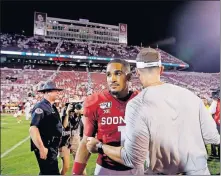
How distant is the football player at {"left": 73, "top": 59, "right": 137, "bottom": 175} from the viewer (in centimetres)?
217

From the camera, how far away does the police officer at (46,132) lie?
2469mm

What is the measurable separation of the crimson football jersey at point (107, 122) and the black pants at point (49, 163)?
525mm

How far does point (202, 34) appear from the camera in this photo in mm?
3141

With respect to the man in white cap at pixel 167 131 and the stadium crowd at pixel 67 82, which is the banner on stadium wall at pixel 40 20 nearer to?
the stadium crowd at pixel 67 82

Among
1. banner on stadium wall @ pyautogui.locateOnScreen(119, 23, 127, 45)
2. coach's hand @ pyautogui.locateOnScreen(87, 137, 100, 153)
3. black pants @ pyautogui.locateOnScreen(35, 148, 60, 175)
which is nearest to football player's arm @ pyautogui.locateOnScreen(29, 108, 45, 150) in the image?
black pants @ pyautogui.locateOnScreen(35, 148, 60, 175)

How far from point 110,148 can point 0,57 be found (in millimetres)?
1705

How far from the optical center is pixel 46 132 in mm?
2535

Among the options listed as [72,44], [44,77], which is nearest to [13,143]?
[44,77]

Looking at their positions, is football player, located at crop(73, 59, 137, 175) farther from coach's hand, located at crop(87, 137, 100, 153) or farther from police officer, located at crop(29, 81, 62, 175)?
police officer, located at crop(29, 81, 62, 175)

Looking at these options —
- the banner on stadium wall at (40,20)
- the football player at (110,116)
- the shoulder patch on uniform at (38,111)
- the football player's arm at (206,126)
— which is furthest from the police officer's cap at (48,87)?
the football player's arm at (206,126)

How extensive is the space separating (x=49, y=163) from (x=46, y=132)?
0.27m

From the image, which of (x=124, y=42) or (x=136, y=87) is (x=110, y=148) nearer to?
(x=136, y=87)

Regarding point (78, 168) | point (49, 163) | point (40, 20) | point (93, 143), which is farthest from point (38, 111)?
point (40, 20)

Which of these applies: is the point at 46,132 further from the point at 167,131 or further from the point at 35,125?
the point at 167,131
